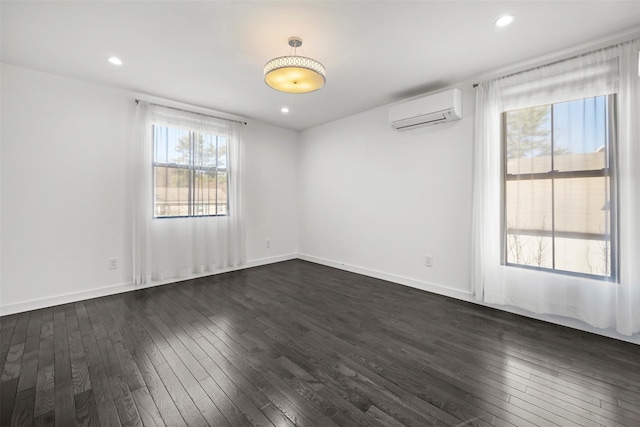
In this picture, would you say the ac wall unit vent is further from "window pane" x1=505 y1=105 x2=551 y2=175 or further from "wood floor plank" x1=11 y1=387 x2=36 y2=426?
"wood floor plank" x1=11 y1=387 x2=36 y2=426

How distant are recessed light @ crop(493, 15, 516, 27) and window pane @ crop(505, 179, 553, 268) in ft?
5.18

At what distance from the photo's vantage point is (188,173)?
13.4 ft

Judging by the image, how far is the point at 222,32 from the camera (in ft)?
7.55

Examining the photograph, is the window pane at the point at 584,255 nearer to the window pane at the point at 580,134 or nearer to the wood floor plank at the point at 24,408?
the window pane at the point at 580,134

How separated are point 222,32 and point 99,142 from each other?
7.88 feet

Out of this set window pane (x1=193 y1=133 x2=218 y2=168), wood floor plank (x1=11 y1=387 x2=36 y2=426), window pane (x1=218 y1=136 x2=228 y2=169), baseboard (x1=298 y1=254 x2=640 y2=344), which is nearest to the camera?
wood floor plank (x1=11 y1=387 x2=36 y2=426)

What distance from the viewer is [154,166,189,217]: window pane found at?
3834mm

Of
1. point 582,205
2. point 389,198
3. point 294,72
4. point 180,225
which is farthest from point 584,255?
point 180,225

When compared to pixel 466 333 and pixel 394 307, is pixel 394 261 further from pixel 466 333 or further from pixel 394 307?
pixel 466 333

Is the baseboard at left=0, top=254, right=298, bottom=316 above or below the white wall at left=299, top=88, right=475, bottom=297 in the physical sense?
below

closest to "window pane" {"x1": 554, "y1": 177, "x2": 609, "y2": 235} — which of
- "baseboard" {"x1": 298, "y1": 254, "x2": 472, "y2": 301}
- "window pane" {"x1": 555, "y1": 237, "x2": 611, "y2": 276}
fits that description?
"window pane" {"x1": 555, "y1": 237, "x2": 611, "y2": 276}

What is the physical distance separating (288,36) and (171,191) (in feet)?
9.31

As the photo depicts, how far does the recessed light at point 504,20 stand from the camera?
2.10 m

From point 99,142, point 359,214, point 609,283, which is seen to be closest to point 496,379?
point 609,283
